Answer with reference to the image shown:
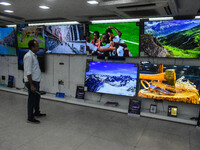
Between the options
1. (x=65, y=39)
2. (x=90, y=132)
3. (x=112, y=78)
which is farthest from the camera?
(x=65, y=39)

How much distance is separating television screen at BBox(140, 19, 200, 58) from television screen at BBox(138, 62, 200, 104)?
0.29 meters

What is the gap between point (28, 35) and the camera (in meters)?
5.18

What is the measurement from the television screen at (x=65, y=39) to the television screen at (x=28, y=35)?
21 centimetres

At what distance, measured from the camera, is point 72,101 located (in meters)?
4.50

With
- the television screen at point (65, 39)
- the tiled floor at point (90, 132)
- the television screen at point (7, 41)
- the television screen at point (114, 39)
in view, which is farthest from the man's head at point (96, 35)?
the television screen at point (7, 41)

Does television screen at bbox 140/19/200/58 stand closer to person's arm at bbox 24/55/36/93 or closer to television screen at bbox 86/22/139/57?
television screen at bbox 86/22/139/57

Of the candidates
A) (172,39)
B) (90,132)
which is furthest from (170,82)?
(90,132)

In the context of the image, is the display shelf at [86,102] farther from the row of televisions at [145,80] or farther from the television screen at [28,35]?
the television screen at [28,35]

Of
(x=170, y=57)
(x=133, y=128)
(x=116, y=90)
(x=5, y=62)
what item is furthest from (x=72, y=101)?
(x=5, y=62)

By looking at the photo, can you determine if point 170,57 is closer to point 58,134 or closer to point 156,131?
point 156,131

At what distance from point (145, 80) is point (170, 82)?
0.52 metres

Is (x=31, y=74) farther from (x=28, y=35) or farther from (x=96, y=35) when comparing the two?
(x=28, y=35)

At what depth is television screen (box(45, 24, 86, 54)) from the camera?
4.42 metres

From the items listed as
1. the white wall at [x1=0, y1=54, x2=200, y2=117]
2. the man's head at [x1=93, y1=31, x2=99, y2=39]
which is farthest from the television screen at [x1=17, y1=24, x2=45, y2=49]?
the man's head at [x1=93, y1=31, x2=99, y2=39]
